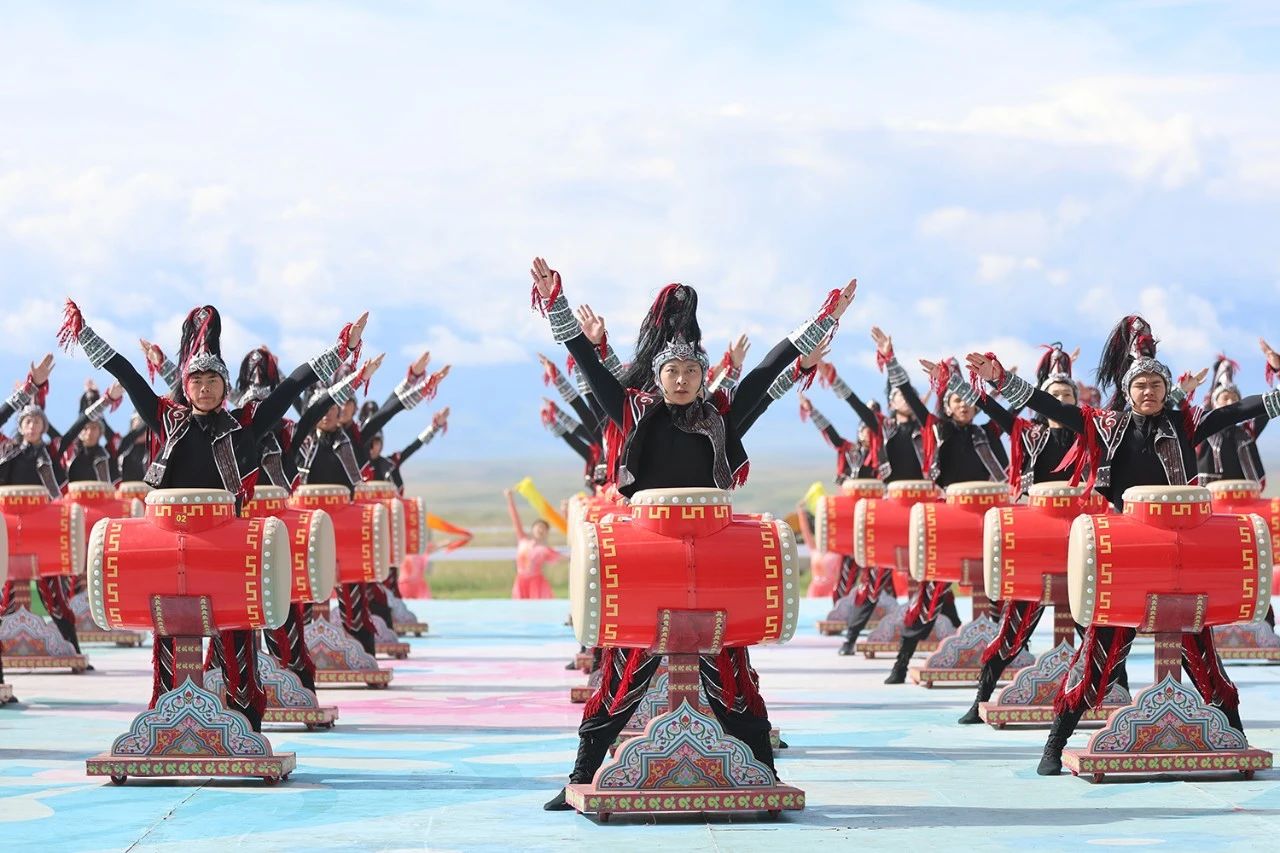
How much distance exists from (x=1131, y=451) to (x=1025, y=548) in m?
1.50

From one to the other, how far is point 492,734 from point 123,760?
7.16ft

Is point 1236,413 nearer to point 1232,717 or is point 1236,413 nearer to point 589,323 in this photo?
point 1232,717

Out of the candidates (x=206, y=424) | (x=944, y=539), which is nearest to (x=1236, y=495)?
(x=944, y=539)

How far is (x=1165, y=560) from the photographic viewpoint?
23.7 feet

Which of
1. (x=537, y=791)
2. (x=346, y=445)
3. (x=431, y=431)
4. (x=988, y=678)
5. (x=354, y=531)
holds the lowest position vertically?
(x=537, y=791)

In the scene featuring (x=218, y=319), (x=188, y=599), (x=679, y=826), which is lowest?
(x=679, y=826)

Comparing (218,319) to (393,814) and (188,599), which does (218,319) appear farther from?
(393,814)

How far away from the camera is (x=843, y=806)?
6.91 meters

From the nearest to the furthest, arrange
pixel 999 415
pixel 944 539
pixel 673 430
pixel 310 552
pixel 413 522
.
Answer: pixel 673 430, pixel 310 552, pixel 999 415, pixel 944 539, pixel 413 522

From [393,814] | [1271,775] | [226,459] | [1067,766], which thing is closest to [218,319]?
[226,459]

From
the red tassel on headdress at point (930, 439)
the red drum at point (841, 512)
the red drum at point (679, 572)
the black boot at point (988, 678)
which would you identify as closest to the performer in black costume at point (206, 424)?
the red drum at point (679, 572)

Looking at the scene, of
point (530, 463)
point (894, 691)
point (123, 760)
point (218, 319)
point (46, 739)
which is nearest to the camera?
point (123, 760)

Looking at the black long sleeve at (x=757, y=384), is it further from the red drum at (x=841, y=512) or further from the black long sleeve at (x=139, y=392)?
the red drum at (x=841, y=512)

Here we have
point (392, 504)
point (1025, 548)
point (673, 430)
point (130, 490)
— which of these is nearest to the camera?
point (673, 430)
